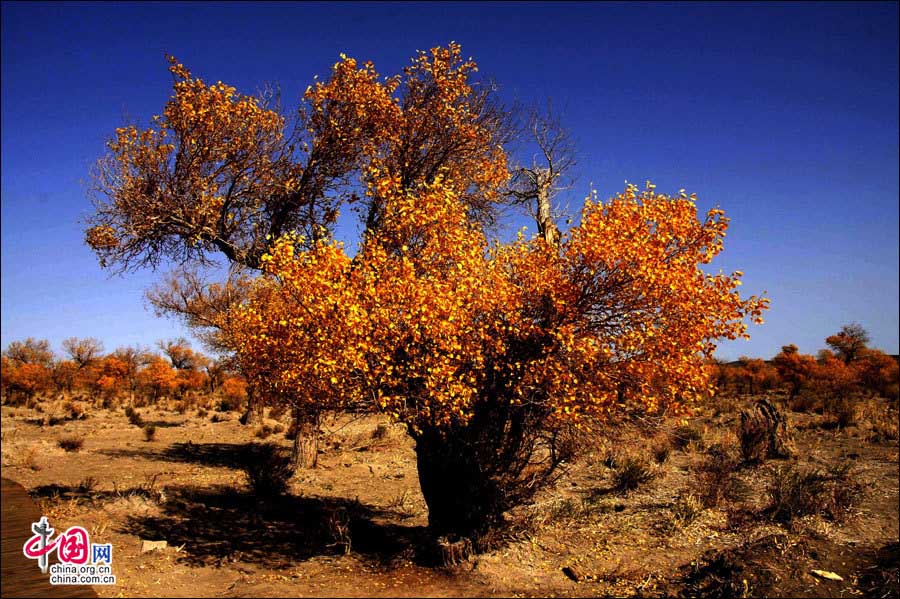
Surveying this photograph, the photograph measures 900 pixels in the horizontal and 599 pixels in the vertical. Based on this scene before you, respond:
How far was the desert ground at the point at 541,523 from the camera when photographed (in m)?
9.02

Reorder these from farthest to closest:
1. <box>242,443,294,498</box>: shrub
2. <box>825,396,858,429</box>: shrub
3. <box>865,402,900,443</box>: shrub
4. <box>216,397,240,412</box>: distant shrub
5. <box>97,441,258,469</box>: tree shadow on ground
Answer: <box>216,397,240,412</box>: distant shrub
<box>825,396,858,429</box>: shrub
<box>97,441,258,469</box>: tree shadow on ground
<box>865,402,900,443</box>: shrub
<box>242,443,294,498</box>: shrub

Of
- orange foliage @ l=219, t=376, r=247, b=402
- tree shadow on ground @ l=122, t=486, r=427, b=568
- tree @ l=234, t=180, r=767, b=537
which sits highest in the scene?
tree @ l=234, t=180, r=767, b=537

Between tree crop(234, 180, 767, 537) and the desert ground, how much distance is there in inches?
50.5

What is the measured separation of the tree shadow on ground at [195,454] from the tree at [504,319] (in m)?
13.1

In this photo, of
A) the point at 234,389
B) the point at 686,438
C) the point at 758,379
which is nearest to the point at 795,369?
the point at 758,379

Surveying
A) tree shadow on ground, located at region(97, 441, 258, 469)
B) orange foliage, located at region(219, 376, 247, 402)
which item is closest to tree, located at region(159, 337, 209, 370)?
orange foliage, located at region(219, 376, 247, 402)

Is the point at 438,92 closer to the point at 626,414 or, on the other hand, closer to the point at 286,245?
the point at 286,245

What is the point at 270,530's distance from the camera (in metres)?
12.4

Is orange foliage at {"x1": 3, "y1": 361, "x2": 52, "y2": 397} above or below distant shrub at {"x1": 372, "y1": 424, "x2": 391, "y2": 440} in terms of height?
above

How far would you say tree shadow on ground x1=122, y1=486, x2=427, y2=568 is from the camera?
10570 mm

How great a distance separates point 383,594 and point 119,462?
1534 centimetres

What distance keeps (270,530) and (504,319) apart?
296 inches

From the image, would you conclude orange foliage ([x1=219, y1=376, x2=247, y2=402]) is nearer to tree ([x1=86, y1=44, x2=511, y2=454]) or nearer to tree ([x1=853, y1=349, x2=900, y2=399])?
tree ([x1=86, y1=44, x2=511, y2=454])

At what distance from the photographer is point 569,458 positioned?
10156 millimetres
